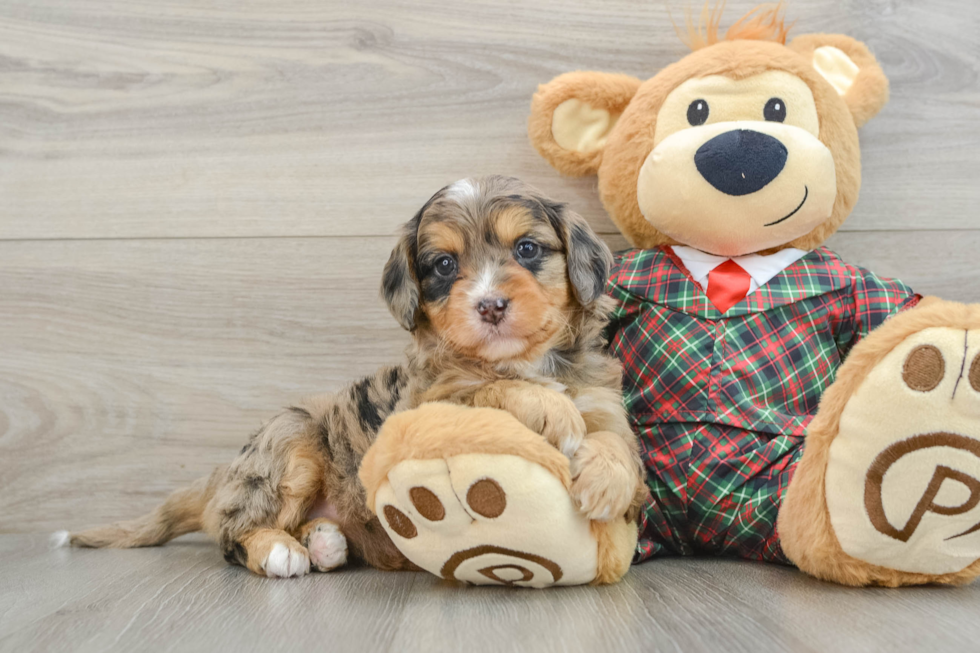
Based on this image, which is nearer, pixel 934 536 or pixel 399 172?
pixel 934 536

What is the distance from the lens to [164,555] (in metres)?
2.04

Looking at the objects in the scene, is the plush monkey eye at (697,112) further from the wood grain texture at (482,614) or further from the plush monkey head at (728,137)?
the wood grain texture at (482,614)

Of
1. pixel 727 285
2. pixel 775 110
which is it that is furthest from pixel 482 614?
pixel 775 110

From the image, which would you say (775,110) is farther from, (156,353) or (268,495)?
(156,353)

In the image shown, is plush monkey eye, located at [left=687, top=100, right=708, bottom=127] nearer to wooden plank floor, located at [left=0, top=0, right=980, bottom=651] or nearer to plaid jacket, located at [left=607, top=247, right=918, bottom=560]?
plaid jacket, located at [left=607, top=247, right=918, bottom=560]

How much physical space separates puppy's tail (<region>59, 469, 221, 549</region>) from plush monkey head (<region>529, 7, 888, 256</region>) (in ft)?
4.66

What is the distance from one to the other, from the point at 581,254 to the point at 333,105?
1.09m

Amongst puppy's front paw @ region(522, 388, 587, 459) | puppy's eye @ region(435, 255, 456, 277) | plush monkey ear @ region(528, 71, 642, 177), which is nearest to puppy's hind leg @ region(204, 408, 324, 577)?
puppy's eye @ region(435, 255, 456, 277)

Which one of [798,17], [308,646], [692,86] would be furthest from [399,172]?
[308,646]

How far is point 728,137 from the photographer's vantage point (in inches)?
66.6

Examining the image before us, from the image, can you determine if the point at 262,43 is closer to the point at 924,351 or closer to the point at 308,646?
the point at 308,646

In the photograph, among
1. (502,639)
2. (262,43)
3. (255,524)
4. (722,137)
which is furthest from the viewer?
(262,43)

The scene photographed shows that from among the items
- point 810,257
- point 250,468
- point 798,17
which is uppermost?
point 798,17

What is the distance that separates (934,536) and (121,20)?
2673 mm
